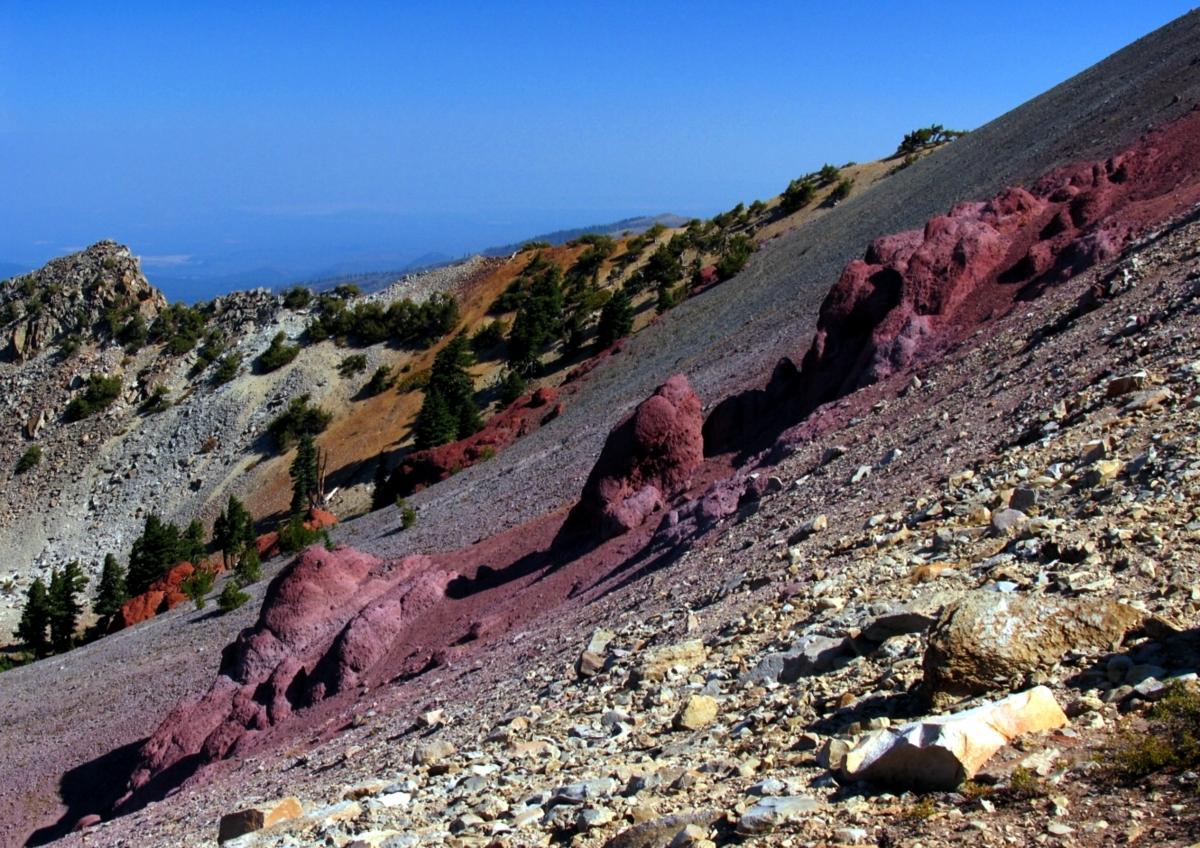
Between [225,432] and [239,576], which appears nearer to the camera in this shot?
[239,576]

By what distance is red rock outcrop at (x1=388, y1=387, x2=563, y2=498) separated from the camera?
4972 centimetres

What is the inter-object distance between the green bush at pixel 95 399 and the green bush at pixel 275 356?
10.7m

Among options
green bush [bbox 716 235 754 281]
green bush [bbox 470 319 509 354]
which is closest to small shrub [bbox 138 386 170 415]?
green bush [bbox 470 319 509 354]

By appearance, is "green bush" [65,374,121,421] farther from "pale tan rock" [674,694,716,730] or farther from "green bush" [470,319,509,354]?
"pale tan rock" [674,694,716,730]

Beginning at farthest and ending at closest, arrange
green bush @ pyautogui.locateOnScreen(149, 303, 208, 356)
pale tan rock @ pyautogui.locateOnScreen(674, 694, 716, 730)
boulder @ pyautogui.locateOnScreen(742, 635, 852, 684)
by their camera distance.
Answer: green bush @ pyautogui.locateOnScreen(149, 303, 208, 356) < boulder @ pyautogui.locateOnScreen(742, 635, 852, 684) < pale tan rock @ pyautogui.locateOnScreen(674, 694, 716, 730)

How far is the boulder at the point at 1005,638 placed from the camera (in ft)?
22.8

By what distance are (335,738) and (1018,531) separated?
10.1 meters

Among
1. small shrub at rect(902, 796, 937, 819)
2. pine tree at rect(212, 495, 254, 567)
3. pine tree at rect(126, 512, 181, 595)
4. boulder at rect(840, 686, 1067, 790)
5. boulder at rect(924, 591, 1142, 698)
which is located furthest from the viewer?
pine tree at rect(212, 495, 254, 567)

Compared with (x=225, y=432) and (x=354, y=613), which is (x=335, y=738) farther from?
(x=225, y=432)

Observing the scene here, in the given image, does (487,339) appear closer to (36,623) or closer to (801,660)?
(36,623)

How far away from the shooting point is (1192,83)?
36.3 meters

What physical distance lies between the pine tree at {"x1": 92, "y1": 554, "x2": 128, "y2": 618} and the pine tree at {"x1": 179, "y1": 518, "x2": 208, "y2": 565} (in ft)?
10.2

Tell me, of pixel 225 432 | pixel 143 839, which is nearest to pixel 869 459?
pixel 143 839

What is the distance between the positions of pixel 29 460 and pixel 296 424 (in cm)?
2006
